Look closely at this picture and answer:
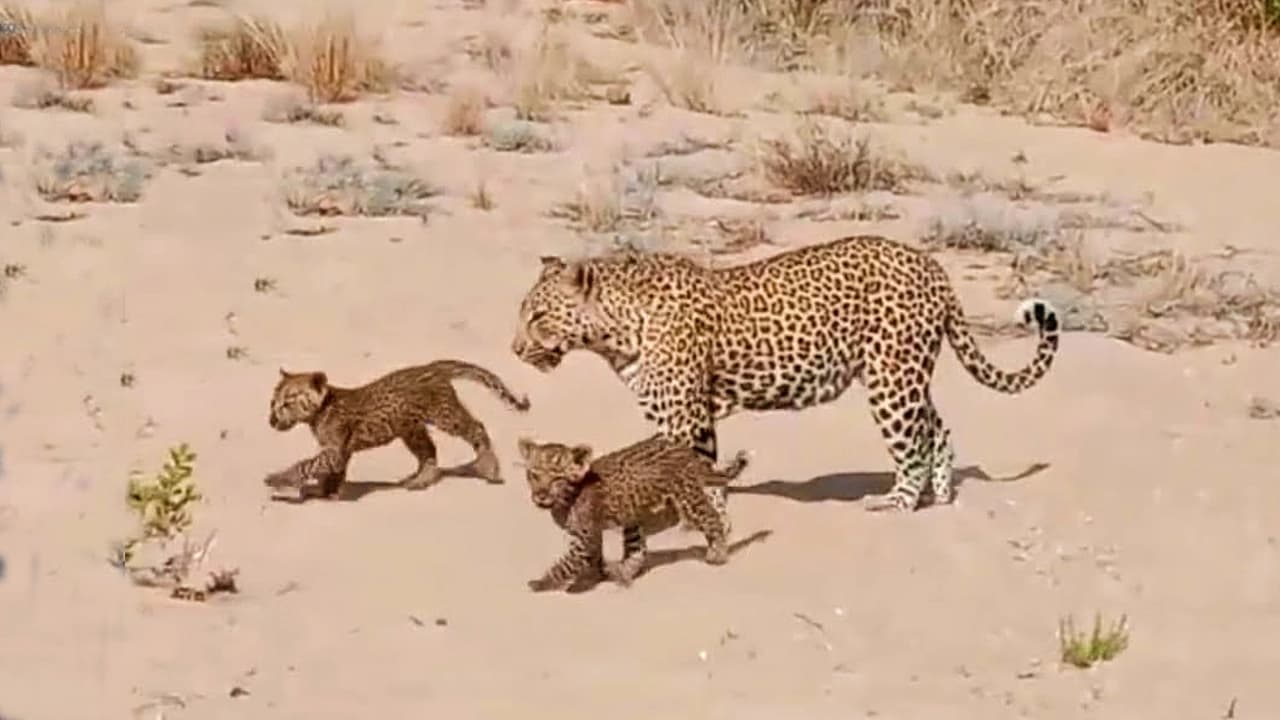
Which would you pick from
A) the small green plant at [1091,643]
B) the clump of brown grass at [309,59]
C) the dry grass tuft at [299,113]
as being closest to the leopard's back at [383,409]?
the small green plant at [1091,643]

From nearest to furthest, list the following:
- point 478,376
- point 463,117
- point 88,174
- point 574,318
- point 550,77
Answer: point 574,318
point 478,376
point 88,174
point 463,117
point 550,77

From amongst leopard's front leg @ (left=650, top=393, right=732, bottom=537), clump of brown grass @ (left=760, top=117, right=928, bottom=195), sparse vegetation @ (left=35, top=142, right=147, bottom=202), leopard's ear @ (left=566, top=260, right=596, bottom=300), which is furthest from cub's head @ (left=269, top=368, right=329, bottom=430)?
clump of brown grass @ (left=760, top=117, right=928, bottom=195)

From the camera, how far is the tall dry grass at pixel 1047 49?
18781 mm

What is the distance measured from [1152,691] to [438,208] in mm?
7423

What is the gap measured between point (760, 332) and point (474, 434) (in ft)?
3.75

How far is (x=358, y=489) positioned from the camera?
34.7 feet

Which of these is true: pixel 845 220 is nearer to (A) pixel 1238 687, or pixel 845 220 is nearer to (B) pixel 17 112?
(B) pixel 17 112

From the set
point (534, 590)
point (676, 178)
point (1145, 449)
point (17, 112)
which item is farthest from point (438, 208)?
point (534, 590)

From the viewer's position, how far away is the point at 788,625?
9.01m

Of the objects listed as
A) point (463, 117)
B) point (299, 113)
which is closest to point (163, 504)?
point (463, 117)

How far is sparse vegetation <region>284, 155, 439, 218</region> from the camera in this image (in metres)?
15.1

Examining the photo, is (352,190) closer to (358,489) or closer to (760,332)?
(358,489)

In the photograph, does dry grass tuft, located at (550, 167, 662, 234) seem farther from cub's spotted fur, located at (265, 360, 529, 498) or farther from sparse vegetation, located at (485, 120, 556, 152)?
cub's spotted fur, located at (265, 360, 529, 498)

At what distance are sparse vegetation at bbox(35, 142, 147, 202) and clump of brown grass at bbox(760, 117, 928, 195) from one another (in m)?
3.37
